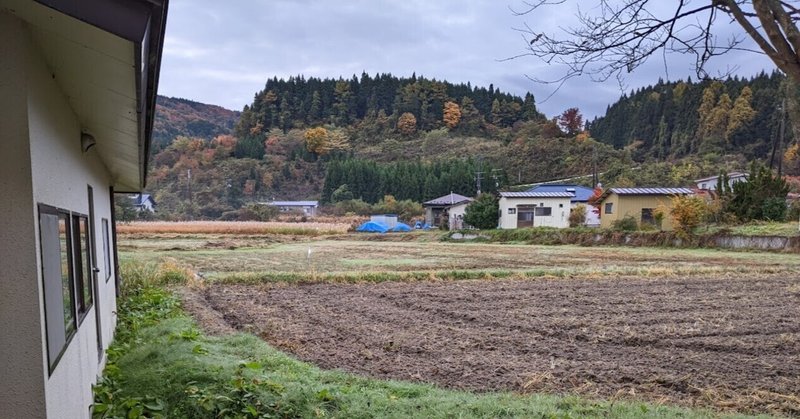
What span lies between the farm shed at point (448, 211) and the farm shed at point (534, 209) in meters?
4.28

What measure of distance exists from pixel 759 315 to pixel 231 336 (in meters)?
8.75

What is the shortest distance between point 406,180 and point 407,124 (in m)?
39.1

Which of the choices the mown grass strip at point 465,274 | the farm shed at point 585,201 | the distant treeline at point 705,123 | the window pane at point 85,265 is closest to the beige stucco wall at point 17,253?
the window pane at point 85,265

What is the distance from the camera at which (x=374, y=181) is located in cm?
7162

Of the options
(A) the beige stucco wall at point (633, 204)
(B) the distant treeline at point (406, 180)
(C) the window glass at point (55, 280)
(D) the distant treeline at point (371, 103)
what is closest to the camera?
(C) the window glass at point (55, 280)

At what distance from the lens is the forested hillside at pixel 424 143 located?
58.1m

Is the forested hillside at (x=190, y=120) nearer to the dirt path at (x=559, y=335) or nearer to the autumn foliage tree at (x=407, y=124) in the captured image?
the autumn foliage tree at (x=407, y=124)

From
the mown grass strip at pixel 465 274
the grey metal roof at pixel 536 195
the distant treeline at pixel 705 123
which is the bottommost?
the mown grass strip at pixel 465 274

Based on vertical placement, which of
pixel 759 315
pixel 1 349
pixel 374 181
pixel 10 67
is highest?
pixel 374 181

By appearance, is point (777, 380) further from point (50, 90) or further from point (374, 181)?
point (374, 181)

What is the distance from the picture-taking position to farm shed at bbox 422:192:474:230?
43.9m

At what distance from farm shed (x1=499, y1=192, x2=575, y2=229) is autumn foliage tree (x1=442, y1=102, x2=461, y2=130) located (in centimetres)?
6917

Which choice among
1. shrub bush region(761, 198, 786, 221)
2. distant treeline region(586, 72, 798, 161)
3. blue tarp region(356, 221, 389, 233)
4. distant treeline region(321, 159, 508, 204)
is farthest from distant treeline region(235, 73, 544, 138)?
shrub bush region(761, 198, 786, 221)

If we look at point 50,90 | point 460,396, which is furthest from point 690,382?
point 50,90
